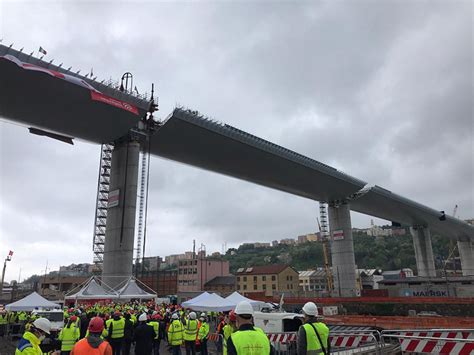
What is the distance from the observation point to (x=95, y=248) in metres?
39.4

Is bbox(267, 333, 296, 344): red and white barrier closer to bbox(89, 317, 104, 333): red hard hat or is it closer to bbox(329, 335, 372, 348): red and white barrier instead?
bbox(329, 335, 372, 348): red and white barrier

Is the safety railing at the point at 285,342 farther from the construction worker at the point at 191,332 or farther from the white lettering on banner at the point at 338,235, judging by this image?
the white lettering on banner at the point at 338,235

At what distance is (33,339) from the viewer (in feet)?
15.6

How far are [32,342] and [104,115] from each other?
29.6 meters

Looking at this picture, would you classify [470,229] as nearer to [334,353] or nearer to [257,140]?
[257,140]

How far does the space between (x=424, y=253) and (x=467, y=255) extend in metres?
32.8

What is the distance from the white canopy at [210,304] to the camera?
2009cm

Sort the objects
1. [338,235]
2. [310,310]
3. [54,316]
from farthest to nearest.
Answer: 1. [338,235]
2. [54,316]
3. [310,310]

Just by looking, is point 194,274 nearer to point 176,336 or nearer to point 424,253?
point 424,253

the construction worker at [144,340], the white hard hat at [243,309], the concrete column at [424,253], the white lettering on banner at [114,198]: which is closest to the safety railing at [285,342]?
the construction worker at [144,340]

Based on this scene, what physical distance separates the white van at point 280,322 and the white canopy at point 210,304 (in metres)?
3.51

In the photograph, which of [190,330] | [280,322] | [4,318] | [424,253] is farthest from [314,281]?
[190,330]

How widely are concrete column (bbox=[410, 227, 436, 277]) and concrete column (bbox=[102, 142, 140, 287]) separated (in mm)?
71913

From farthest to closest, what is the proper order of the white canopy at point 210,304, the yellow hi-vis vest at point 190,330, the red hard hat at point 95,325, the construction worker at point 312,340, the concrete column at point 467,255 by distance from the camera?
the concrete column at point 467,255
the white canopy at point 210,304
the yellow hi-vis vest at point 190,330
the construction worker at point 312,340
the red hard hat at point 95,325
